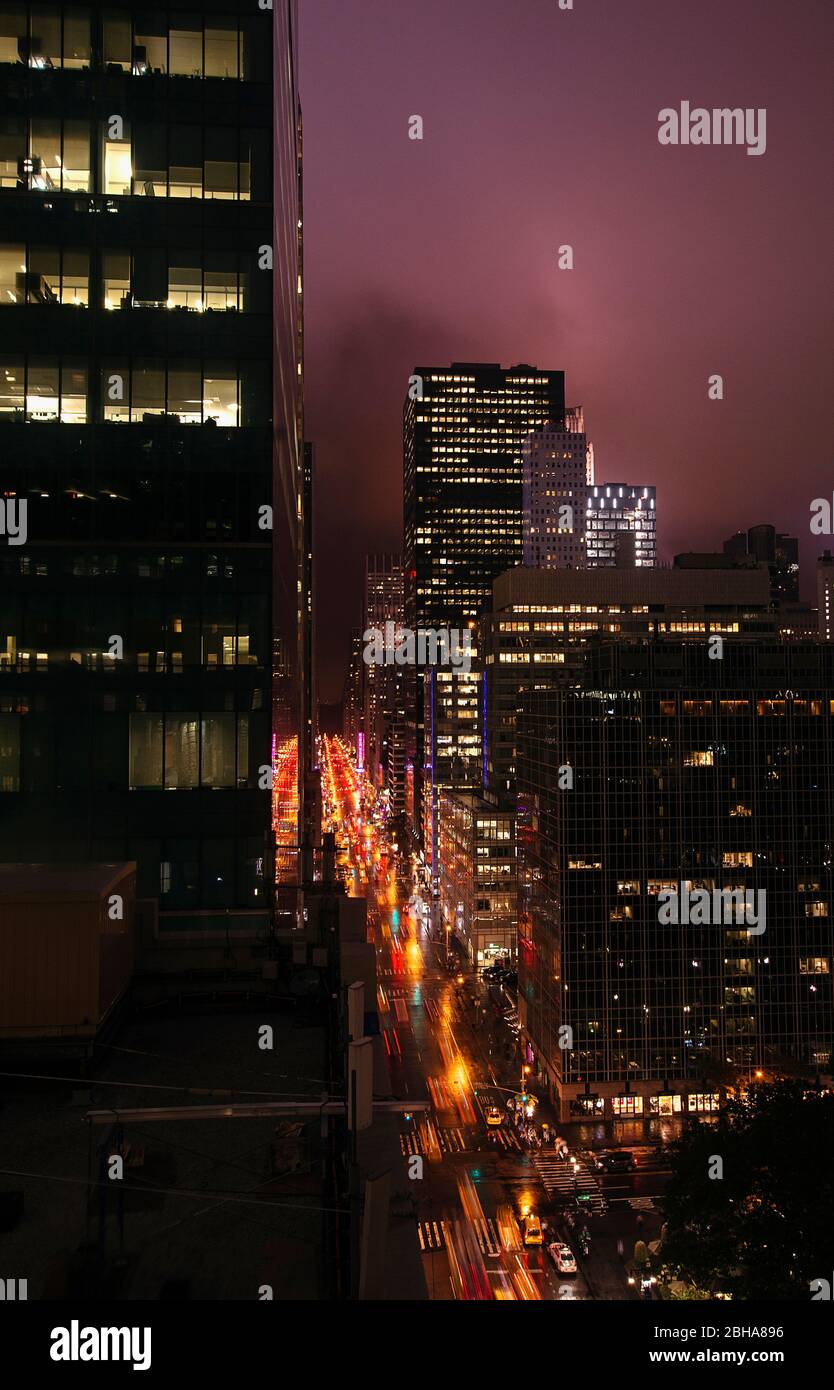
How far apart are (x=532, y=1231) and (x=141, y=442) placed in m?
38.0

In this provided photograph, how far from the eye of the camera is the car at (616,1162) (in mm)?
46281

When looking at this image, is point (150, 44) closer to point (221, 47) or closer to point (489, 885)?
point (221, 47)

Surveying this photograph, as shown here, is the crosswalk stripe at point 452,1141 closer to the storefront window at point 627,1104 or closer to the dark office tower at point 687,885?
the dark office tower at point 687,885

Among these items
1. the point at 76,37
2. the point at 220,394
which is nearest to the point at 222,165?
the point at 76,37

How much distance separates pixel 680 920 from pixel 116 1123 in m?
51.0

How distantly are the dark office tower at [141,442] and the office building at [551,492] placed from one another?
16186cm

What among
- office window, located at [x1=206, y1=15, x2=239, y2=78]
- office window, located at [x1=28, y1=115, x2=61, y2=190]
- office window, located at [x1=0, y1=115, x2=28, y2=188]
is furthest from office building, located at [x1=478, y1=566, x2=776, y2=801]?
office window, located at [x1=0, y1=115, x2=28, y2=188]

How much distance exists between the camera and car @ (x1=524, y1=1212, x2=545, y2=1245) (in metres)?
37.5

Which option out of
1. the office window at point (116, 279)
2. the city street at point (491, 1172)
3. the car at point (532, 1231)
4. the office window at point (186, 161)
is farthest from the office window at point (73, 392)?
the car at point (532, 1231)

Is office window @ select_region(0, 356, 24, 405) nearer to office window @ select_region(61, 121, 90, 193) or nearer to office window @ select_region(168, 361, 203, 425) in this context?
office window @ select_region(168, 361, 203, 425)

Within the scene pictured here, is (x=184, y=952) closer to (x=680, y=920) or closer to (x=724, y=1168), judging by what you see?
(x=724, y=1168)

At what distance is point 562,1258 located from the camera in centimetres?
3594

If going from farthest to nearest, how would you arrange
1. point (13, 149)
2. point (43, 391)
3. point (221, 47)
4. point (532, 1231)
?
point (532, 1231)
point (221, 47)
point (13, 149)
point (43, 391)

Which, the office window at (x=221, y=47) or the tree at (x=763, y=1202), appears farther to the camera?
the tree at (x=763, y=1202)
